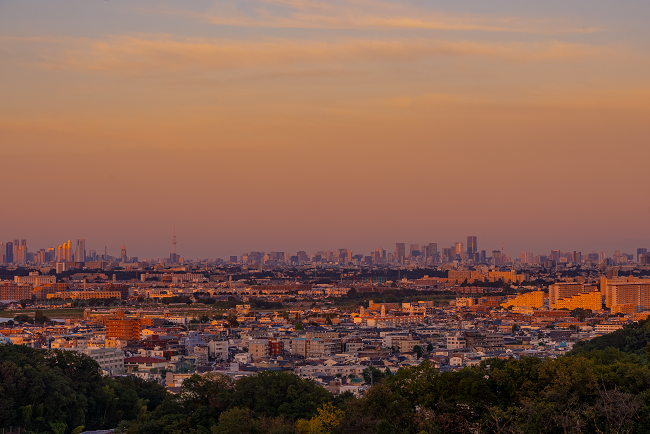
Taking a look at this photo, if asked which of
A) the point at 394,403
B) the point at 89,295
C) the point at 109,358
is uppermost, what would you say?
the point at 394,403

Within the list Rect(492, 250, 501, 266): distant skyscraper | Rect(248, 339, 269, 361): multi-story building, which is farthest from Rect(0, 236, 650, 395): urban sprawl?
Rect(492, 250, 501, 266): distant skyscraper

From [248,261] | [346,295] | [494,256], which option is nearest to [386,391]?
[346,295]

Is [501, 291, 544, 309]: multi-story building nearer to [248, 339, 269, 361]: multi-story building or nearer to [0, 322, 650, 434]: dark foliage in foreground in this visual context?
[248, 339, 269, 361]: multi-story building

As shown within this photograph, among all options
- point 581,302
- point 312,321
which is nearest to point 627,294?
point 581,302

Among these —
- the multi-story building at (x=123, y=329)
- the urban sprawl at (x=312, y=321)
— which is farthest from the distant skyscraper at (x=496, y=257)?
the multi-story building at (x=123, y=329)

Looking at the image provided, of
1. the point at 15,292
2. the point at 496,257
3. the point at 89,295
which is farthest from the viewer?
the point at 496,257

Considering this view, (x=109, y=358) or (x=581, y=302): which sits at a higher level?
(x=581, y=302)

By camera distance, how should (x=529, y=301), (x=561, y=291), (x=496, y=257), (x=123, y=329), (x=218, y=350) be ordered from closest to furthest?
(x=218, y=350)
(x=123, y=329)
(x=529, y=301)
(x=561, y=291)
(x=496, y=257)

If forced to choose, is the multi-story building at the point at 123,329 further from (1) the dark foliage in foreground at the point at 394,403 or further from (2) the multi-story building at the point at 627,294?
(2) the multi-story building at the point at 627,294

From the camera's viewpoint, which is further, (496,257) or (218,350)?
(496,257)

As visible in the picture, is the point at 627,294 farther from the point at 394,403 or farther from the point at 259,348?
the point at 394,403

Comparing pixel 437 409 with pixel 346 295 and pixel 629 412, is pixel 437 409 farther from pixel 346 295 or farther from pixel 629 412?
pixel 346 295

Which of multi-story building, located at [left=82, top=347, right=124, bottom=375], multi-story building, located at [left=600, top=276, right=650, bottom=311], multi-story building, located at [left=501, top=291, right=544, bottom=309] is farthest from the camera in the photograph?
multi-story building, located at [left=501, top=291, right=544, bottom=309]
